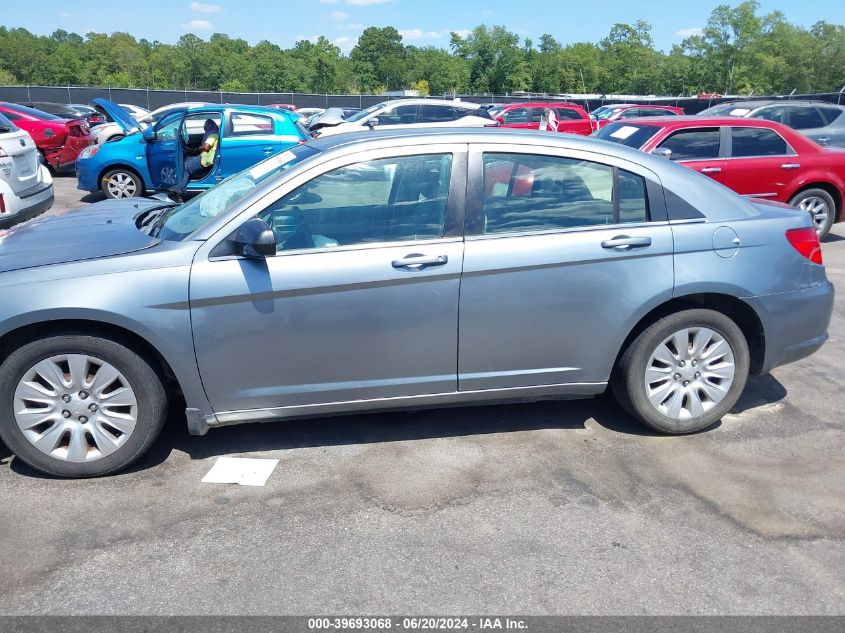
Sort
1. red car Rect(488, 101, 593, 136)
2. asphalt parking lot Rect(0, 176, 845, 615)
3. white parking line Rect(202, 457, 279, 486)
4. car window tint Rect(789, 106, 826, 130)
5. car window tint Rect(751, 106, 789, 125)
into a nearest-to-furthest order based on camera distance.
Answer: asphalt parking lot Rect(0, 176, 845, 615) < white parking line Rect(202, 457, 279, 486) < car window tint Rect(751, 106, 789, 125) < car window tint Rect(789, 106, 826, 130) < red car Rect(488, 101, 593, 136)

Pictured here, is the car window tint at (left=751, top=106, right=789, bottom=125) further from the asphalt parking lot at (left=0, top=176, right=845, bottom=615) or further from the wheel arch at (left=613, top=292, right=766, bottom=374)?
the wheel arch at (left=613, top=292, right=766, bottom=374)

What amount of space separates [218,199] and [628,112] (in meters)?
22.9

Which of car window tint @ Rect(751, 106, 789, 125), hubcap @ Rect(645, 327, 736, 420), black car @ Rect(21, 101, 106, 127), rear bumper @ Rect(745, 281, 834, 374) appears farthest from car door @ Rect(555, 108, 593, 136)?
hubcap @ Rect(645, 327, 736, 420)

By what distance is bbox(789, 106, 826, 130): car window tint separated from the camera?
14.1 meters

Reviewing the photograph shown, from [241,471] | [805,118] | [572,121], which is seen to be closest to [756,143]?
[805,118]

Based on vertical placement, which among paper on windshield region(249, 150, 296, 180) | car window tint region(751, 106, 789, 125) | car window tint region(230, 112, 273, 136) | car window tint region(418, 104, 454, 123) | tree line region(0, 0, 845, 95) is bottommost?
paper on windshield region(249, 150, 296, 180)

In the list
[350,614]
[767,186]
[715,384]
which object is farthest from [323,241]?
[767,186]

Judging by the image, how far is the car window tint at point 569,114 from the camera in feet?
70.8

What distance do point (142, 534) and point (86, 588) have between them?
41 centimetres

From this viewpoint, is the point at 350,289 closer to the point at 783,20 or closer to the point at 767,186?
the point at 767,186

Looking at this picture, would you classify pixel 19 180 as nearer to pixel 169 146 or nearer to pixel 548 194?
pixel 169 146

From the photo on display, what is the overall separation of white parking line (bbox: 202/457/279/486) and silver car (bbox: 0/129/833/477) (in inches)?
10.1

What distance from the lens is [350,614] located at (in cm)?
291

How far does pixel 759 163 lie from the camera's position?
31.5ft
